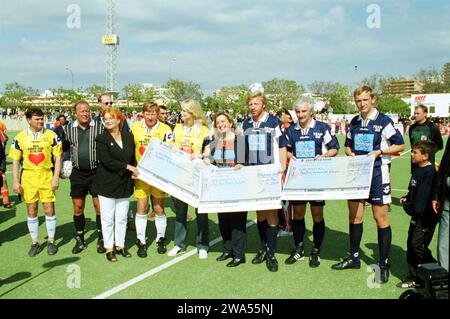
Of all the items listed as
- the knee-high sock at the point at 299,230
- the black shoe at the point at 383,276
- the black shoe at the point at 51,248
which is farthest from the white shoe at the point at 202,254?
the black shoe at the point at 383,276

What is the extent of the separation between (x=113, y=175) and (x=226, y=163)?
60.2 inches

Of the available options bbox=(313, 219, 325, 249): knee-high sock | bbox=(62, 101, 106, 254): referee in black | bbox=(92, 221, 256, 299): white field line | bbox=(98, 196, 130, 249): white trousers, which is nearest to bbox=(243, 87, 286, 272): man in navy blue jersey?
bbox=(313, 219, 325, 249): knee-high sock

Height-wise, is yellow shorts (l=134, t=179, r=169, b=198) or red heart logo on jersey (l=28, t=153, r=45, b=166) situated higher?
red heart logo on jersey (l=28, t=153, r=45, b=166)

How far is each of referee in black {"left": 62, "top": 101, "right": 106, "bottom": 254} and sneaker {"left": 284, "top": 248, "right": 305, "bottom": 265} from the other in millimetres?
2639

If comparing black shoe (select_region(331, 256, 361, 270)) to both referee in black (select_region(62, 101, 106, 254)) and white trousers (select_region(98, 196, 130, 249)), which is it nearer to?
white trousers (select_region(98, 196, 130, 249))

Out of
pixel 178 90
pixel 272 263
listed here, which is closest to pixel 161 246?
pixel 272 263

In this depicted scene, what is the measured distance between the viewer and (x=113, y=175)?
18.6 feet

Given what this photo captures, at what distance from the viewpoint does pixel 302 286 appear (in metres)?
A: 4.82

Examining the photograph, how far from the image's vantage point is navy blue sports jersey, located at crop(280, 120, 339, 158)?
5.30m

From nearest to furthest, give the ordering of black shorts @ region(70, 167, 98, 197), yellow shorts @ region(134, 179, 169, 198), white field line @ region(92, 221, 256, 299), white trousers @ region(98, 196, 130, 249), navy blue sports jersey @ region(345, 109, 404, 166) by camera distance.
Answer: white field line @ region(92, 221, 256, 299)
navy blue sports jersey @ region(345, 109, 404, 166)
white trousers @ region(98, 196, 130, 249)
yellow shorts @ region(134, 179, 169, 198)
black shorts @ region(70, 167, 98, 197)
